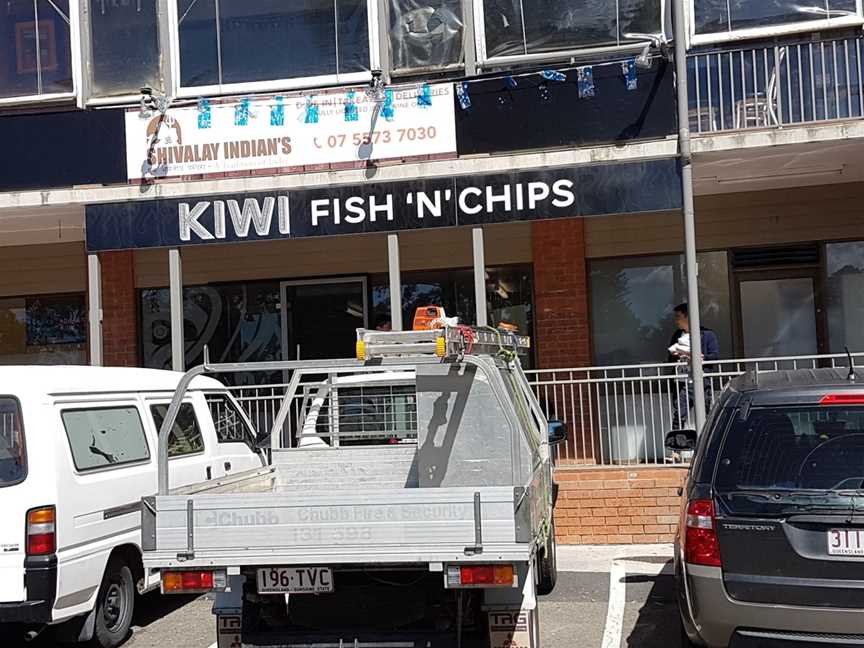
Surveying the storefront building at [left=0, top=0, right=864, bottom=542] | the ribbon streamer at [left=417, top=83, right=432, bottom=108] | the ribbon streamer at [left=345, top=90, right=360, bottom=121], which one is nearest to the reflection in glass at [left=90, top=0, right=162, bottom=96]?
the storefront building at [left=0, top=0, right=864, bottom=542]

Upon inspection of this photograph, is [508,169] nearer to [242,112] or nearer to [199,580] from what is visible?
[242,112]

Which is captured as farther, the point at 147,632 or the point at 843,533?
the point at 147,632

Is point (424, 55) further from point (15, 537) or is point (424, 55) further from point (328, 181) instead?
point (15, 537)

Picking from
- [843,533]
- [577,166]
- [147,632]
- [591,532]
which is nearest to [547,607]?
[591,532]

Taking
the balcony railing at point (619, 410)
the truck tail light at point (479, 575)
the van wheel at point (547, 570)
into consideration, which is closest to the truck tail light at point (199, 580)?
the truck tail light at point (479, 575)

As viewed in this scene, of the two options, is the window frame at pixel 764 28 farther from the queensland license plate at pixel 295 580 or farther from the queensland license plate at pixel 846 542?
the queensland license plate at pixel 295 580

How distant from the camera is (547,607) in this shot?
291 inches

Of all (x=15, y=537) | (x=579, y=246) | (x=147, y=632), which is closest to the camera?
(x=15, y=537)

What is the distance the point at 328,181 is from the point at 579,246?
10.8 ft

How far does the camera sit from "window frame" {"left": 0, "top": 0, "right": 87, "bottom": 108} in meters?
11.0

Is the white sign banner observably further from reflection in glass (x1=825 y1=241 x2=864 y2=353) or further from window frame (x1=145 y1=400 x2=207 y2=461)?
reflection in glass (x1=825 y1=241 x2=864 y2=353)

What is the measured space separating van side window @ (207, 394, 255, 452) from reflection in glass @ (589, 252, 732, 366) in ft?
16.0

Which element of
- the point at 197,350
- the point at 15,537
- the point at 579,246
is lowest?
the point at 15,537

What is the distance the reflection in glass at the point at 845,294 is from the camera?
11.6 metres
